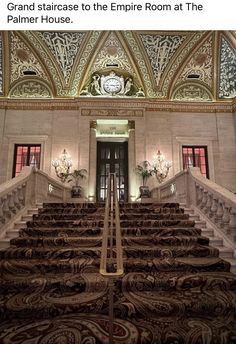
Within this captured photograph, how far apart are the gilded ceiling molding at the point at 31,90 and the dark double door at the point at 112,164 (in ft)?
12.0

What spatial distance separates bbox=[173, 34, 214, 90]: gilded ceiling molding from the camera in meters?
10.7

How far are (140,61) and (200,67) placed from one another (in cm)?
296

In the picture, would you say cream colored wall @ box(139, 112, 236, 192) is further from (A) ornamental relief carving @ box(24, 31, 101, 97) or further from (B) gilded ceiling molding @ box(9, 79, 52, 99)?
(B) gilded ceiling molding @ box(9, 79, 52, 99)

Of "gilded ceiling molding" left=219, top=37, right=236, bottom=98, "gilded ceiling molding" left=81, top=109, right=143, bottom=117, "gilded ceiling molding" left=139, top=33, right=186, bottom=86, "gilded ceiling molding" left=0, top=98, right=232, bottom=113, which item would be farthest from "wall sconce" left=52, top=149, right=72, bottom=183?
"gilded ceiling molding" left=219, top=37, right=236, bottom=98

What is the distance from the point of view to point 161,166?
418 inches

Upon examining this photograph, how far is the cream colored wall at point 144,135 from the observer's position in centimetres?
1074

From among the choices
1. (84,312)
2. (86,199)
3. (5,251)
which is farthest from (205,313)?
(86,199)

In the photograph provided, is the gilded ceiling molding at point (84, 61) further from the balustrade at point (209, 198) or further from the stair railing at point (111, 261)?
the stair railing at point (111, 261)

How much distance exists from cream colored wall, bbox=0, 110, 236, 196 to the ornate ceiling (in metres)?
1.09

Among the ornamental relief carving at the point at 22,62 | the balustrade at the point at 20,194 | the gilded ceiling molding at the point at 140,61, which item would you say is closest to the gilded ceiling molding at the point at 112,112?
the gilded ceiling molding at the point at 140,61

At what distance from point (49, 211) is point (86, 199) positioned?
508 cm

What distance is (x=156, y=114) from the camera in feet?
37.2

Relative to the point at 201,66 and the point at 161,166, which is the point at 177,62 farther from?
the point at 161,166

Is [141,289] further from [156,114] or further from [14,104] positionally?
[14,104]
